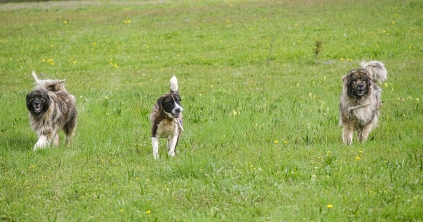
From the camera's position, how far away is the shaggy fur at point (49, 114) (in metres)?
12.0

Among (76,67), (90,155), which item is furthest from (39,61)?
(90,155)

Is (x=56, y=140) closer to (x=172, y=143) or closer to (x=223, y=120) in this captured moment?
(x=172, y=143)

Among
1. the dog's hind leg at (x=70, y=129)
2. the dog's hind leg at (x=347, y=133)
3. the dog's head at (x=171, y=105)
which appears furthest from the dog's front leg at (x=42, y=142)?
the dog's hind leg at (x=347, y=133)

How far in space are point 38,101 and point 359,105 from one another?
20.0ft

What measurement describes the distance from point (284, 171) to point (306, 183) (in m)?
0.59

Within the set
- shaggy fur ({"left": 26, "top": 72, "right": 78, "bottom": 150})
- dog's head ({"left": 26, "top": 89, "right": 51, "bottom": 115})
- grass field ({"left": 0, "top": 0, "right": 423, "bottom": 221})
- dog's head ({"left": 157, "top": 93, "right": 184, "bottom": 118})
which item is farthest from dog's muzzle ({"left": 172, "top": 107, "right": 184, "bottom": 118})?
dog's head ({"left": 26, "top": 89, "right": 51, "bottom": 115})

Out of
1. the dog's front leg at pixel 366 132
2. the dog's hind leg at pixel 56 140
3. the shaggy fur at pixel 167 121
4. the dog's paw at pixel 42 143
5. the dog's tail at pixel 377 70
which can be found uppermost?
the dog's tail at pixel 377 70

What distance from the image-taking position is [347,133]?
1139 cm

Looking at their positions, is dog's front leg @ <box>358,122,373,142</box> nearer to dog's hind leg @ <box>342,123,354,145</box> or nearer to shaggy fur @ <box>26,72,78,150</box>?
dog's hind leg @ <box>342,123,354,145</box>

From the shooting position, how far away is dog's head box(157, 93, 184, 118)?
10414mm

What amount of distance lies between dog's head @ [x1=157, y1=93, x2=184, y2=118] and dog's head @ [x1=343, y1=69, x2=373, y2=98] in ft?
10.9

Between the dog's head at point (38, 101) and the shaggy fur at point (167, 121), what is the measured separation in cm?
254

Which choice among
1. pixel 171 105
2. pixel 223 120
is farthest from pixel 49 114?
pixel 223 120

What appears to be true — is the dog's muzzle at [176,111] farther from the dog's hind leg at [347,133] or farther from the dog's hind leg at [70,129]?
the dog's hind leg at [70,129]
